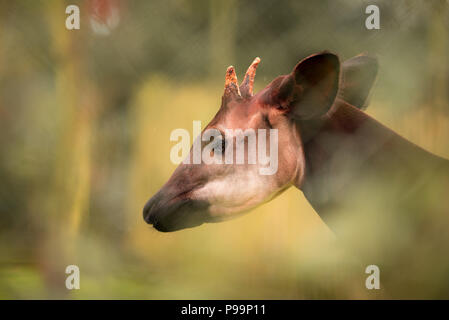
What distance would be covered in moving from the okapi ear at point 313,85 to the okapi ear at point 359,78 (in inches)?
11.5

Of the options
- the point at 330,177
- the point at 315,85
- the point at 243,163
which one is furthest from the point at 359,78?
the point at 243,163

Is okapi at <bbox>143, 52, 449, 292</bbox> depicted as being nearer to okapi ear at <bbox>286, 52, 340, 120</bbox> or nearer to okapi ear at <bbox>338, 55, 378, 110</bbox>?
okapi ear at <bbox>286, 52, 340, 120</bbox>

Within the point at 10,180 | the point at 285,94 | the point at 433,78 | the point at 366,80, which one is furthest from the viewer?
the point at 10,180

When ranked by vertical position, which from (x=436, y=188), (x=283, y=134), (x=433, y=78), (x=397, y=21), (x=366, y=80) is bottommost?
(x=436, y=188)

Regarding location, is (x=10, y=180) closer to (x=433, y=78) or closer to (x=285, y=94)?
(x=285, y=94)

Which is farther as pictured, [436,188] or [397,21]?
[397,21]

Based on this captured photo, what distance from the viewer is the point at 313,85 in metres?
1.77

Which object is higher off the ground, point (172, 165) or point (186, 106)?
point (186, 106)

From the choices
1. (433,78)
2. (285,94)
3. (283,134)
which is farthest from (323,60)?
(433,78)

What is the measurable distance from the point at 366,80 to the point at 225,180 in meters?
0.87

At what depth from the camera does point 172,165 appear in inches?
166

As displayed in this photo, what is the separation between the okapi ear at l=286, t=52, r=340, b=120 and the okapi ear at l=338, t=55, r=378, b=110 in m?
0.29

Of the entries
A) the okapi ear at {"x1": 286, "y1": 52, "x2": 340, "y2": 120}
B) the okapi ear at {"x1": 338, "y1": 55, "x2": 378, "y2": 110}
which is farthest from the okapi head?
the okapi ear at {"x1": 338, "y1": 55, "x2": 378, "y2": 110}

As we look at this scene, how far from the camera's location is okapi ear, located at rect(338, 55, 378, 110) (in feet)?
6.61
